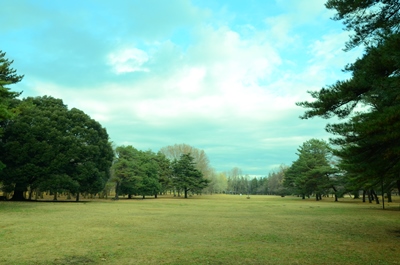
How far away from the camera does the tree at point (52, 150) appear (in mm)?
27641

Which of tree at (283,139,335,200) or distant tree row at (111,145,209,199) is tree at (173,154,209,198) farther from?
tree at (283,139,335,200)

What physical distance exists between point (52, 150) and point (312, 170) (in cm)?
3543

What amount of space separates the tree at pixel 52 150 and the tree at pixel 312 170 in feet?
99.1

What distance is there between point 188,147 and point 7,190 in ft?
161

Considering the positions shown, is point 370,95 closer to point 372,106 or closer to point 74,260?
point 372,106

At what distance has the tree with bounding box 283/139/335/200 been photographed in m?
44.5

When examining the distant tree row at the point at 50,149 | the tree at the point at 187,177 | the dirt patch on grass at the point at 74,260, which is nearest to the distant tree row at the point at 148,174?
the tree at the point at 187,177

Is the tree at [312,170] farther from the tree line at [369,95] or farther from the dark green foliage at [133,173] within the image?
the tree line at [369,95]

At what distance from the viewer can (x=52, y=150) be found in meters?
29.3

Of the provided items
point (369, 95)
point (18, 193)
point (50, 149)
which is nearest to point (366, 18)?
point (369, 95)

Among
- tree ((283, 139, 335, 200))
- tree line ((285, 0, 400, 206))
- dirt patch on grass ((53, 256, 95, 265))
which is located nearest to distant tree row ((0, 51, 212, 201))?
dirt patch on grass ((53, 256, 95, 265))

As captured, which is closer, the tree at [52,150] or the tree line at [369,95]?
the tree line at [369,95]

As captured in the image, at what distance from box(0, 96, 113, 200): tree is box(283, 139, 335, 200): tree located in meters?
30.2

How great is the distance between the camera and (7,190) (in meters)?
28.3
